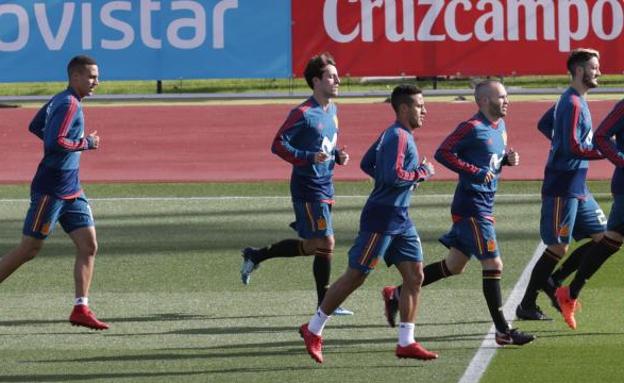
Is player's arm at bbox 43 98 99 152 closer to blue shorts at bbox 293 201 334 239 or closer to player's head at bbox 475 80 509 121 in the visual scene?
blue shorts at bbox 293 201 334 239

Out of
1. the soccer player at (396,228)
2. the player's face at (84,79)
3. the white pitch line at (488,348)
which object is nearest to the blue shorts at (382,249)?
the soccer player at (396,228)

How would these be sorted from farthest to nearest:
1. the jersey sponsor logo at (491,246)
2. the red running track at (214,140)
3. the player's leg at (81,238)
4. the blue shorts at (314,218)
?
the red running track at (214,140) → the blue shorts at (314,218) → the player's leg at (81,238) → the jersey sponsor logo at (491,246)

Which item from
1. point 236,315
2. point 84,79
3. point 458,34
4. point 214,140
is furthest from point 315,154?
point 214,140

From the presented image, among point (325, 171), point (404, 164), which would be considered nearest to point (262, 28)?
point (325, 171)

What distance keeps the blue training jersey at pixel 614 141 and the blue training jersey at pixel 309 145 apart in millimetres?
1937

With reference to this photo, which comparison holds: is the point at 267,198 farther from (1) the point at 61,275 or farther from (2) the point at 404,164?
(2) the point at 404,164

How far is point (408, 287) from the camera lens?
1040cm

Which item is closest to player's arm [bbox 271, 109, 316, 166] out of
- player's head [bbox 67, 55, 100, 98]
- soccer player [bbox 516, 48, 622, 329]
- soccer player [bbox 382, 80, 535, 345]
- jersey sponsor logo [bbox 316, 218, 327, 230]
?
jersey sponsor logo [bbox 316, 218, 327, 230]

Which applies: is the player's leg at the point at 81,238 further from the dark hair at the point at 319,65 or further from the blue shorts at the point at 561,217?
the blue shorts at the point at 561,217

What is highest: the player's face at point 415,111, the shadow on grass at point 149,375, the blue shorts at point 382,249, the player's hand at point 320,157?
the player's face at point 415,111

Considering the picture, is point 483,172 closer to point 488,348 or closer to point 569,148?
point 569,148

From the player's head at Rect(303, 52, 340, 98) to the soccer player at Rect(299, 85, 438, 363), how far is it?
121cm

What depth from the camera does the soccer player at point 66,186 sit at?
11.5 meters

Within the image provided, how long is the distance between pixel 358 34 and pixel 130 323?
1397 centimetres
